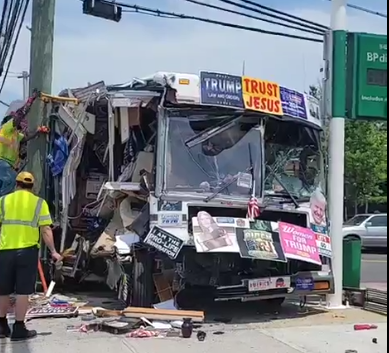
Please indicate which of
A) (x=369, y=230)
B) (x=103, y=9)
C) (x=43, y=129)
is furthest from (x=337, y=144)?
(x=369, y=230)

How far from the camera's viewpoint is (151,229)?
845 centimetres

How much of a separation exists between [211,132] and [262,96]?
836mm

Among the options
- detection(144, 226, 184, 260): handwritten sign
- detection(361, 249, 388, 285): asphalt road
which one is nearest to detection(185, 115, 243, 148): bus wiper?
detection(144, 226, 184, 260): handwritten sign

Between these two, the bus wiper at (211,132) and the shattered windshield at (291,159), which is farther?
the shattered windshield at (291,159)

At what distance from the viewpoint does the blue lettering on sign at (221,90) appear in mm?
8828

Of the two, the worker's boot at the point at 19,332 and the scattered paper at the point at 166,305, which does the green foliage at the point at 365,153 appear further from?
the worker's boot at the point at 19,332

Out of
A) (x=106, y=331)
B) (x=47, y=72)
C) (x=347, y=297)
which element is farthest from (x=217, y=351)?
(x=47, y=72)

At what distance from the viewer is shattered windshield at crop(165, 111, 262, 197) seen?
8.74 metres

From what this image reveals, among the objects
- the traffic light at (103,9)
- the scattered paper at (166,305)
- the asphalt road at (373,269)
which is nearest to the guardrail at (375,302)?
the scattered paper at (166,305)

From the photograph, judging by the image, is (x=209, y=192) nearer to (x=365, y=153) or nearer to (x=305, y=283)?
(x=305, y=283)

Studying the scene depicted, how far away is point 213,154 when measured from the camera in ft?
29.5

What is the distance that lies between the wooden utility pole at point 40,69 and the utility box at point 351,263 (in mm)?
4577

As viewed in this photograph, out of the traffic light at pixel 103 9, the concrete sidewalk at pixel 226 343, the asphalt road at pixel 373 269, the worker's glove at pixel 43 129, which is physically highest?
the traffic light at pixel 103 9

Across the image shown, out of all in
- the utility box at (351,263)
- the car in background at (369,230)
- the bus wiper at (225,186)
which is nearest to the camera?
the bus wiper at (225,186)
